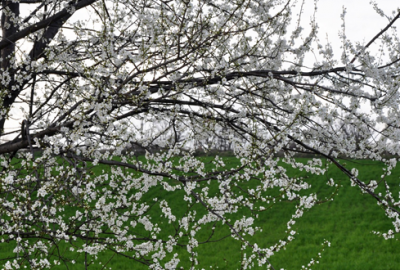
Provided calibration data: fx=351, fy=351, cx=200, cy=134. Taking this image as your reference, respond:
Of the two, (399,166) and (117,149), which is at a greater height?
(399,166)

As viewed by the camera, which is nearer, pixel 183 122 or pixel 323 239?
pixel 183 122

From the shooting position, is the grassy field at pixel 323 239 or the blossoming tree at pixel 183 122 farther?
Answer: the grassy field at pixel 323 239

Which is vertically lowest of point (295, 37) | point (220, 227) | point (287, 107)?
point (287, 107)

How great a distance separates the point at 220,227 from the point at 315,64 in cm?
1065

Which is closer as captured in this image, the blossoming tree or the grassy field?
the blossoming tree

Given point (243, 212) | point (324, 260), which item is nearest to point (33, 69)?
point (324, 260)

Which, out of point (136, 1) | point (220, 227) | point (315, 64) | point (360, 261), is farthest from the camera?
point (220, 227)

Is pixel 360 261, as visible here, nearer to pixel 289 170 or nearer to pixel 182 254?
pixel 182 254

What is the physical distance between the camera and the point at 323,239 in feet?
39.3

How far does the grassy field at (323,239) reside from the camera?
10094mm

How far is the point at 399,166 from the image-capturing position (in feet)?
70.6

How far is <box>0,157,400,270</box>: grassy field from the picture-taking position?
1009 cm

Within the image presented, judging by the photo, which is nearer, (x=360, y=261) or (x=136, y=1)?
(x=136, y=1)

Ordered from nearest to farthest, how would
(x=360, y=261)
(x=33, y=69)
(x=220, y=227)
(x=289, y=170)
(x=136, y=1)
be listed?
(x=33, y=69)
(x=136, y=1)
(x=360, y=261)
(x=220, y=227)
(x=289, y=170)
